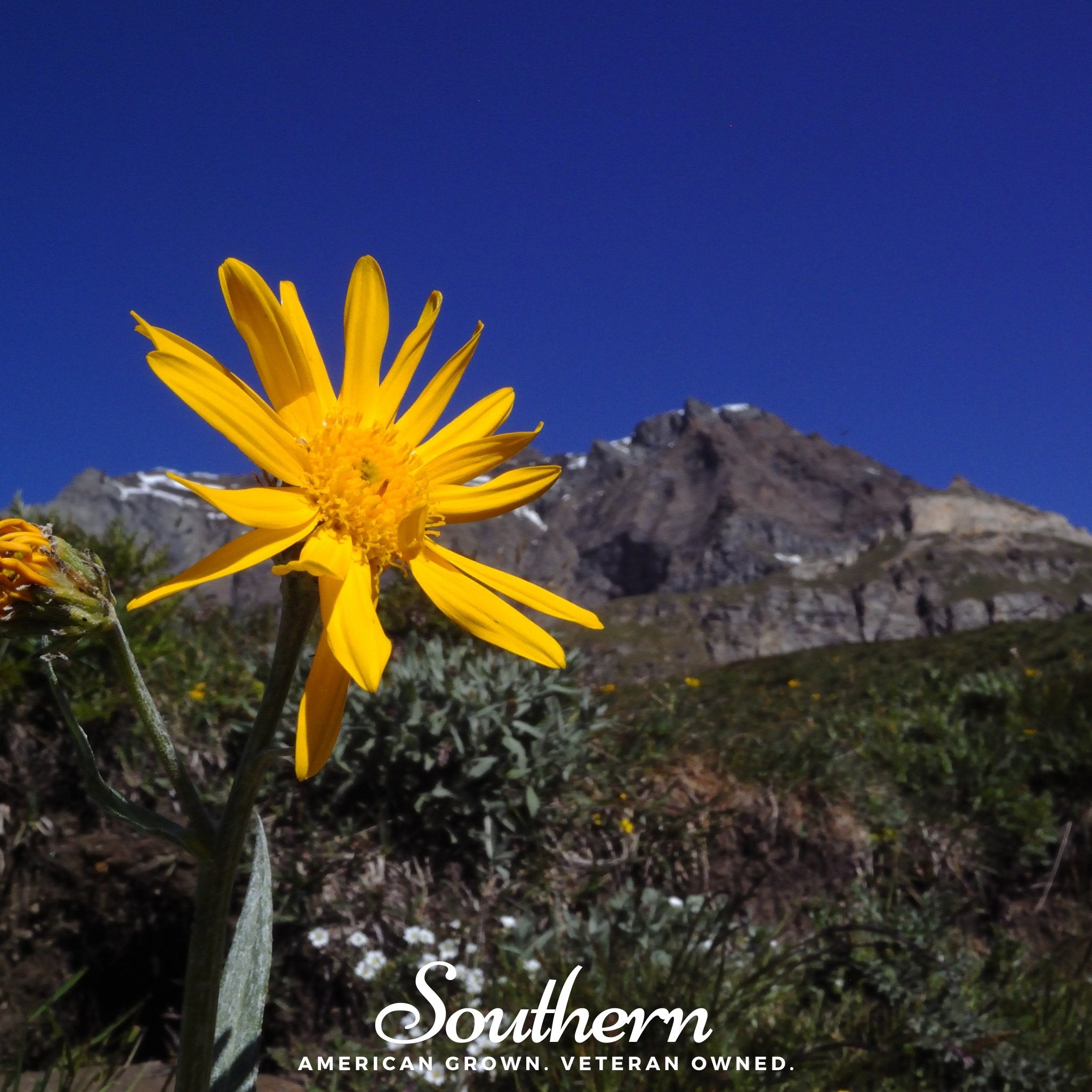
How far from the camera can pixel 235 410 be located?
1.27 m

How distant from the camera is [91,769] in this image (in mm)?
1278

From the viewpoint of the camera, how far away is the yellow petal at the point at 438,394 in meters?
1.62

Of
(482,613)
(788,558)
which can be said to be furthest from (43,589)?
(788,558)

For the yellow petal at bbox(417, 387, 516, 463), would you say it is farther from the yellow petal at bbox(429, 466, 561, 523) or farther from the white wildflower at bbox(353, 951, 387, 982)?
the white wildflower at bbox(353, 951, 387, 982)

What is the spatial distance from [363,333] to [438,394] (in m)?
0.17

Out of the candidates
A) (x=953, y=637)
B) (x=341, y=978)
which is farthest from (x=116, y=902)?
(x=953, y=637)

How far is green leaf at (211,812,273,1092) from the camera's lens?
1409 millimetres

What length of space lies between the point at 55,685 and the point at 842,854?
4247mm

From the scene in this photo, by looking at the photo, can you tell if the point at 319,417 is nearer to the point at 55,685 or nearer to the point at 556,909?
the point at 55,685

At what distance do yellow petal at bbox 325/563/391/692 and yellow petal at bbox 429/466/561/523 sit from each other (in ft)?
0.95

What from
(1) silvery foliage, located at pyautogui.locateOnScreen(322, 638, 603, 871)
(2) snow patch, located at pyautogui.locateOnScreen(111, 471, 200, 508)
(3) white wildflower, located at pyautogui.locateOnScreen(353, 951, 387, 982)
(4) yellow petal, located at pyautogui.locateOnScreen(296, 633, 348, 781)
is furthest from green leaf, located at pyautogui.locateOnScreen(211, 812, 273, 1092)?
(2) snow patch, located at pyautogui.locateOnScreen(111, 471, 200, 508)

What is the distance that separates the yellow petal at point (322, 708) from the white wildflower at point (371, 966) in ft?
7.29

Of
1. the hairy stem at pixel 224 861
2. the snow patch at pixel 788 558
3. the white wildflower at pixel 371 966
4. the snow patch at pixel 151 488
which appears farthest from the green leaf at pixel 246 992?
the snow patch at pixel 788 558

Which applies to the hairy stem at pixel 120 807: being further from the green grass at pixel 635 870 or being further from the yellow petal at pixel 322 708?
the green grass at pixel 635 870
